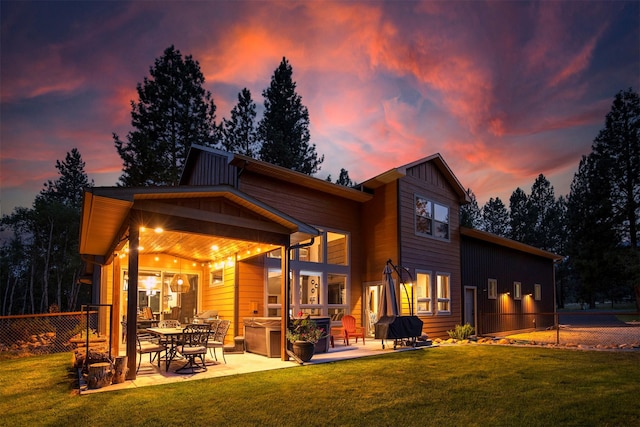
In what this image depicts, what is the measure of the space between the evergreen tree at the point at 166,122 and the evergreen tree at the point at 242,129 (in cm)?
201

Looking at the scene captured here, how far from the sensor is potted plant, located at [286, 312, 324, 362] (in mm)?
8617

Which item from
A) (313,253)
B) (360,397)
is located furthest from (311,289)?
(360,397)

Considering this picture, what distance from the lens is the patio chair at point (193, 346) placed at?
24.7 ft

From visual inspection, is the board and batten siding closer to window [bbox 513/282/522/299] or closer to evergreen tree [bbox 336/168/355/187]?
window [bbox 513/282/522/299]

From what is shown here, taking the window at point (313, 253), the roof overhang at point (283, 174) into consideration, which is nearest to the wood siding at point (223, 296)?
the window at point (313, 253)

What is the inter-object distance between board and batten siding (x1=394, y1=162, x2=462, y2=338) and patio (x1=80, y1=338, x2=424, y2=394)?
11.2 feet

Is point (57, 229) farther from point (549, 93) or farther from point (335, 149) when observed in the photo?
point (549, 93)

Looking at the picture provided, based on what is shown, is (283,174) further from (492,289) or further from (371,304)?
(492,289)

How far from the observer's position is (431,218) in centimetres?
1516

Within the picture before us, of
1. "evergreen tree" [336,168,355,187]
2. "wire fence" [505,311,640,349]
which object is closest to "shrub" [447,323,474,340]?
"wire fence" [505,311,640,349]

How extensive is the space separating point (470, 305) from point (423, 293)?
357 cm

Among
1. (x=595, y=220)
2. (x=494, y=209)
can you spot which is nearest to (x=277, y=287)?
(x=595, y=220)

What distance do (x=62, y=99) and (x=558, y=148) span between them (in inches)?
1010

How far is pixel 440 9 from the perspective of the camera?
14000 mm
